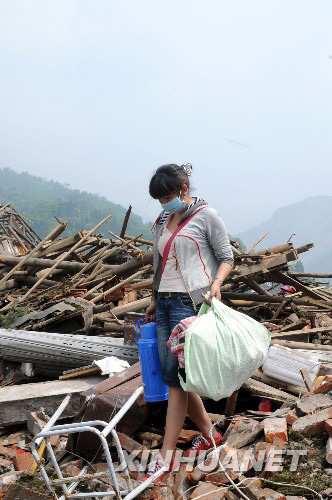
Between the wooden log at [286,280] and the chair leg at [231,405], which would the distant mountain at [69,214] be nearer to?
the wooden log at [286,280]

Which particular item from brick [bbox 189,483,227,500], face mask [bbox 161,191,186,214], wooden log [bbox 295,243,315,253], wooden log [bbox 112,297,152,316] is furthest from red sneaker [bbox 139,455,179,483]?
wooden log [bbox 295,243,315,253]

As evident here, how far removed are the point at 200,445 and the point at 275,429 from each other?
49cm

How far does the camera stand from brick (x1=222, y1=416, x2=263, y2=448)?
3.00 meters

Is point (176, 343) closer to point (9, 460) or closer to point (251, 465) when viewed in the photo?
point (251, 465)

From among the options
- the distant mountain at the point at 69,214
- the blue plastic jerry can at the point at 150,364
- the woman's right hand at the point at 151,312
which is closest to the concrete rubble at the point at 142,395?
the blue plastic jerry can at the point at 150,364

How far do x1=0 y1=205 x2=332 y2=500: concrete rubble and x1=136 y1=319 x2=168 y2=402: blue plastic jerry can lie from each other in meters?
0.26

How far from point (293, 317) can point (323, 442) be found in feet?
11.6

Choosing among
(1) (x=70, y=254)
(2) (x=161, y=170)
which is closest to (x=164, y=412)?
(2) (x=161, y=170)

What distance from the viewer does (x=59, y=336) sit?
4.80m

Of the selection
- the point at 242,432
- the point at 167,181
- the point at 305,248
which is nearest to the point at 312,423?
the point at 242,432

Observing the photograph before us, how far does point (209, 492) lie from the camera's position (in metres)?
2.54

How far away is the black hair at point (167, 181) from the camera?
115 inches

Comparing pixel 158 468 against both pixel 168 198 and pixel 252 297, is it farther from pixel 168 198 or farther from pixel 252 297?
pixel 252 297

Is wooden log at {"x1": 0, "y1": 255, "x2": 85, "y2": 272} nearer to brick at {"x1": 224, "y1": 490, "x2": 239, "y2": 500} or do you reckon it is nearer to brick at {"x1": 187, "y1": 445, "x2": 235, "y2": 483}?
brick at {"x1": 187, "y1": 445, "x2": 235, "y2": 483}
